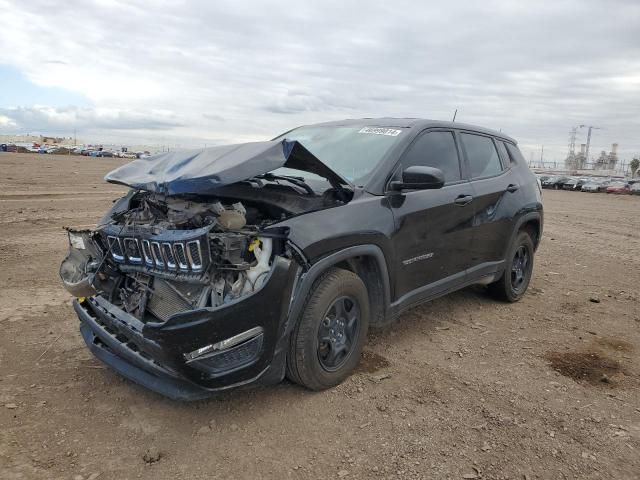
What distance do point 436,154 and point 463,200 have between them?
46 cm

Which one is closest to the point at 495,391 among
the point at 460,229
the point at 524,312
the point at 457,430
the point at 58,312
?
the point at 457,430

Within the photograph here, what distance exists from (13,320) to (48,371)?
3.90 feet

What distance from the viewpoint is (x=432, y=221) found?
4.10 meters

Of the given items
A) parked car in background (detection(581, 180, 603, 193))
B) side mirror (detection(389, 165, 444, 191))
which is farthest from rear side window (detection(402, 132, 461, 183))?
parked car in background (detection(581, 180, 603, 193))

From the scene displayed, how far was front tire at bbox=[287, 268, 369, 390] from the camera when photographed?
10.3 ft

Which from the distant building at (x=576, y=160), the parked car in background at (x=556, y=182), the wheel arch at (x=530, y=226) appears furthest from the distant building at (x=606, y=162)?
the wheel arch at (x=530, y=226)

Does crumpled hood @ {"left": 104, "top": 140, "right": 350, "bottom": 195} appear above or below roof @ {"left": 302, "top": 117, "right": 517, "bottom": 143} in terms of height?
below

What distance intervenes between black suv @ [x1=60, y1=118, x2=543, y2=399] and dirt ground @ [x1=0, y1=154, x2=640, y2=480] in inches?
11.5

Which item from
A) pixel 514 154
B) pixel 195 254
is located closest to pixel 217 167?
pixel 195 254

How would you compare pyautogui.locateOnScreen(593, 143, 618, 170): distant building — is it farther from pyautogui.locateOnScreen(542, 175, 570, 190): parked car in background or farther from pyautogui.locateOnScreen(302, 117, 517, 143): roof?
pyautogui.locateOnScreen(302, 117, 517, 143): roof

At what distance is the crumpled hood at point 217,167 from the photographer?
9.92ft

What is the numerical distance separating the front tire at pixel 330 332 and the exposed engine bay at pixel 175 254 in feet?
1.41

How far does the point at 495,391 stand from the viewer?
3602 millimetres

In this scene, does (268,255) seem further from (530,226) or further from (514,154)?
(530,226)
